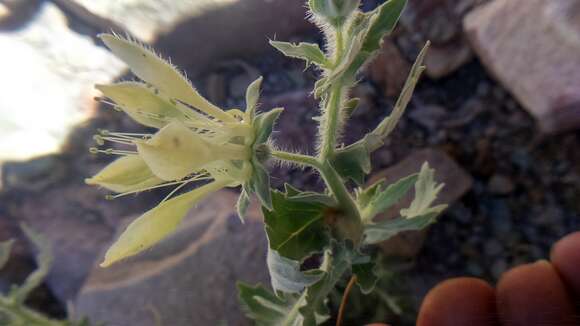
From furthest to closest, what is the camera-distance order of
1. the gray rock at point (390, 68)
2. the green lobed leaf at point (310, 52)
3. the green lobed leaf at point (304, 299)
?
the gray rock at point (390, 68), the green lobed leaf at point (304, 299), the green lobed leaf at point (310, 52)

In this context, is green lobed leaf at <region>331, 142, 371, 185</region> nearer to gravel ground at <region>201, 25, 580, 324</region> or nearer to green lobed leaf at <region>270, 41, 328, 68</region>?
green lobed leaf at <region>270, 41, 328, 68</region>

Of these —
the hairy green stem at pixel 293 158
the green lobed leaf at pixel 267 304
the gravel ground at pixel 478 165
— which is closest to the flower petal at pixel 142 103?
the hairy green stem at pixel 293 158

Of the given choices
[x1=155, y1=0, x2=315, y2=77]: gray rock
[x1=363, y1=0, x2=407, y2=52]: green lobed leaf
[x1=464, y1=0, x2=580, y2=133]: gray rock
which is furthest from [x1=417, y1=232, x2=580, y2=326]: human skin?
[x1=155, y1=0, x2=315, y2=77]: gray rock

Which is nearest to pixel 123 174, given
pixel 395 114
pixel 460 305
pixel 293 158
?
pixel 293 158

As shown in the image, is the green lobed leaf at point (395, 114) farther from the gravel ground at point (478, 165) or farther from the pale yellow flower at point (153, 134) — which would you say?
the gravel ground at point (478, 165)

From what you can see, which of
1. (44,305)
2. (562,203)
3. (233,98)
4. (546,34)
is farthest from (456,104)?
(44,305)
